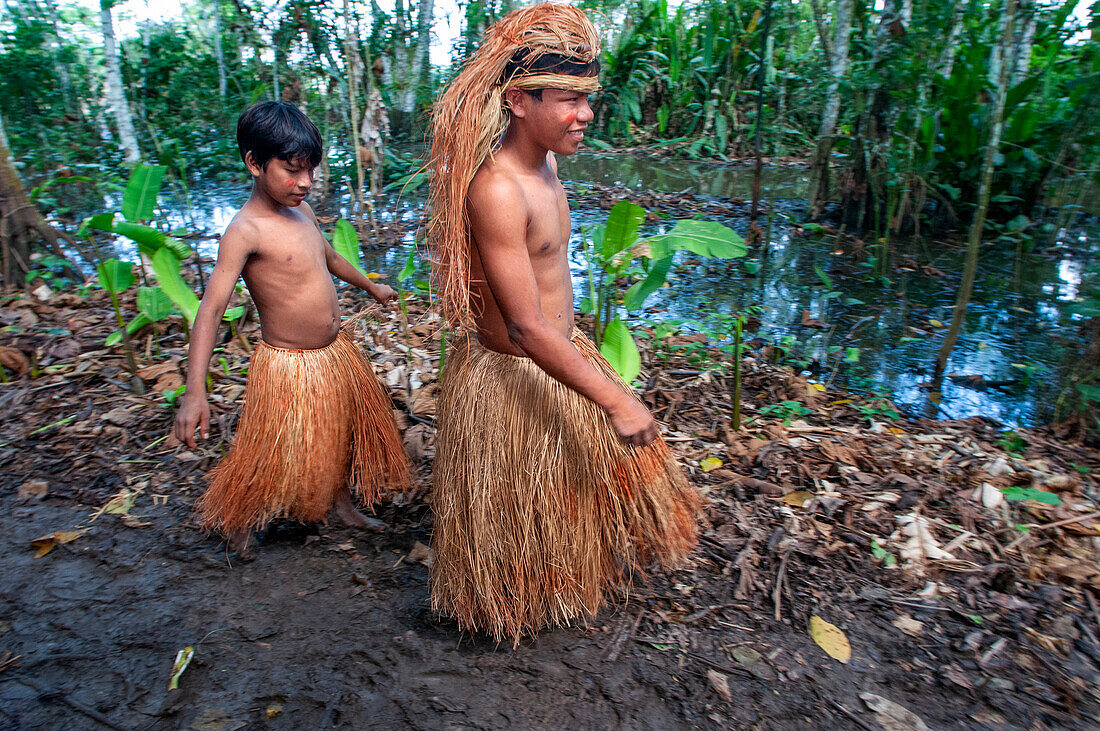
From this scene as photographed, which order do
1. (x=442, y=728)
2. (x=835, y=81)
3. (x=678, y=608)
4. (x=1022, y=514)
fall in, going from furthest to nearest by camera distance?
(x=835, y=81) → (x=1022, y=514) → (x=678, y=608) → (x=442, y=728)

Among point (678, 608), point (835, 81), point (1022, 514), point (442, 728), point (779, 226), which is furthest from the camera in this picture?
point (779, 226)

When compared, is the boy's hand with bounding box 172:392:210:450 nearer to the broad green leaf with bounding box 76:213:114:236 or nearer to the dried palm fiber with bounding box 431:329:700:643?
the dried palm fiber with bounding box 431:329:700:643

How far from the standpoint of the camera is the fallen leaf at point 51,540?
2584mm

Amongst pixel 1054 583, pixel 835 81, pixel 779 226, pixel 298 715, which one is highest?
pixel 835 81

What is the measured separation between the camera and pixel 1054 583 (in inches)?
89.7

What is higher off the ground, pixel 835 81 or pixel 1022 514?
pixel 835 81

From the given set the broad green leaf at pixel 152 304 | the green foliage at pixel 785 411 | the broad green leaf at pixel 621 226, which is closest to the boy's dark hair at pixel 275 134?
the broad green leaf at pixel 621 226

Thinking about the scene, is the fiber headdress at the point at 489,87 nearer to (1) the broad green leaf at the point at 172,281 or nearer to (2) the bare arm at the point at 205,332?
(2) the bare arm at the point at 205,332

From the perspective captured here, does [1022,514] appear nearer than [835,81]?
Yes

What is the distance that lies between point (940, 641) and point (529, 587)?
124 cm

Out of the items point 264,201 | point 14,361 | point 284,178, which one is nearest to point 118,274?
point 14,361

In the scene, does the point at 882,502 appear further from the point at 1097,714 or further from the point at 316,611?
the point at 316,611

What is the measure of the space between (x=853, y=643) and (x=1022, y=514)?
39.5 inches

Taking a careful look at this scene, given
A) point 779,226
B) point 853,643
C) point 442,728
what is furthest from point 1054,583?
point 779,226
